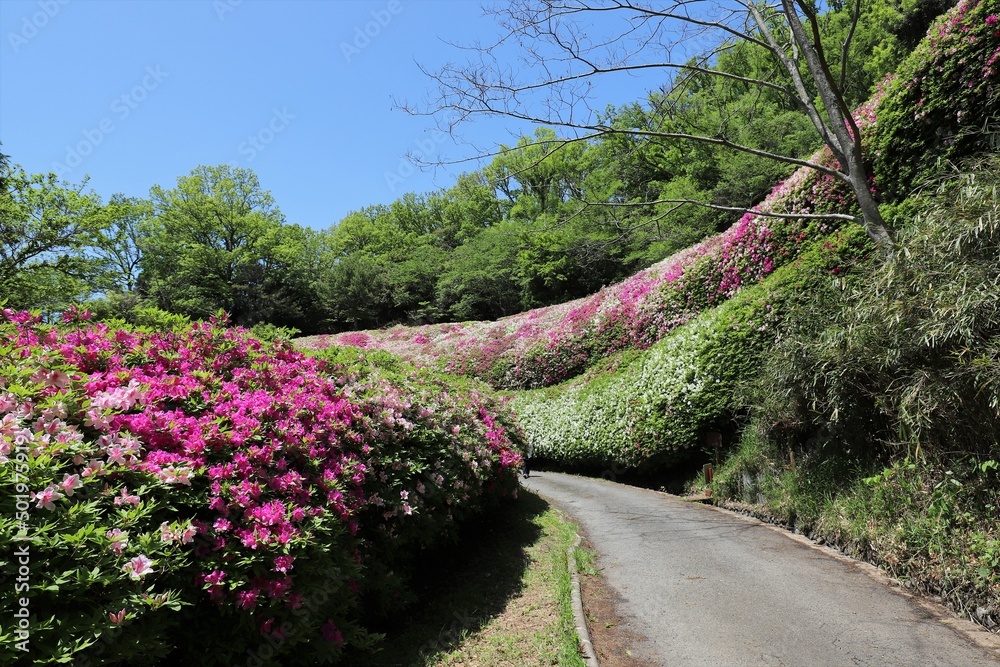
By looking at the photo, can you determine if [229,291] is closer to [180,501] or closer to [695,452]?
[695,452]

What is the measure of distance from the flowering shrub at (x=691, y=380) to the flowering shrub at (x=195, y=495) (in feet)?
19.3

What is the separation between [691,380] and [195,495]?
27.3ft

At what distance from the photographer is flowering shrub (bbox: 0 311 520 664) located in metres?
2.09

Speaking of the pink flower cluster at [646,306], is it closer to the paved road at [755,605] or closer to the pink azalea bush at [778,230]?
the pink azalea bush at [778,230]

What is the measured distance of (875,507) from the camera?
5.01 meters

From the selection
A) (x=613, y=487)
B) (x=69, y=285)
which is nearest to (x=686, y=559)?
(x=613, y=487)

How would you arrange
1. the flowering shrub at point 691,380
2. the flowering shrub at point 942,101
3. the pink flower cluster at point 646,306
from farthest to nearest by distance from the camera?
the pink flower cluster at point 646,306
the flowering shrub at point 691,380
the flowering shrub at point 942,101

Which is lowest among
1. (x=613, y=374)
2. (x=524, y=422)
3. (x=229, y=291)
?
(x=524, y=422)

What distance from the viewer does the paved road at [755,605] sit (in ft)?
11.6

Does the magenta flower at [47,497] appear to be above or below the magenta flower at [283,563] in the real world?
above

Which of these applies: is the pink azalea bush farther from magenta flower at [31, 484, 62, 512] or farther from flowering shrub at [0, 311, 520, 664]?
magenta flower at [31, 484, 62, 512]

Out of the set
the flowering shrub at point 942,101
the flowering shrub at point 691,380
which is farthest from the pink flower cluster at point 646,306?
the flowering shrub at point 691,380

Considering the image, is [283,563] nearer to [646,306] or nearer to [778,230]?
[778,230]

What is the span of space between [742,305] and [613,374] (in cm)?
465
